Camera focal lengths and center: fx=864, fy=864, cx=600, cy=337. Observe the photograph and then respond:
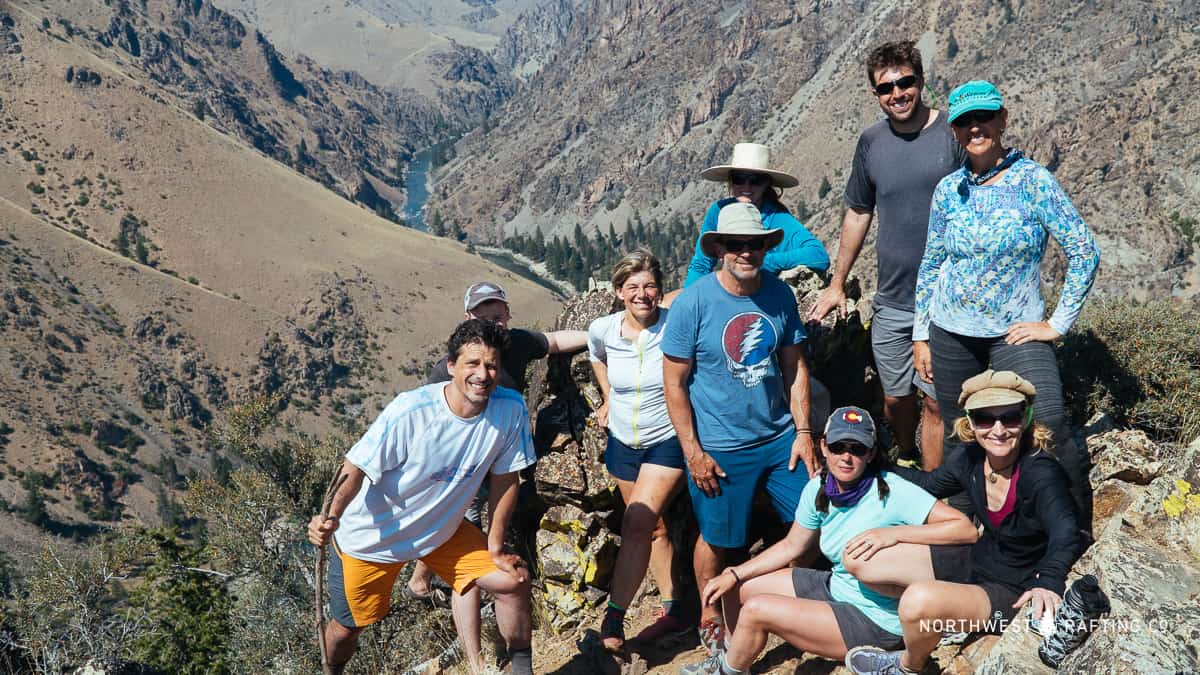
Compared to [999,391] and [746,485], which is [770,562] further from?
[999,391]

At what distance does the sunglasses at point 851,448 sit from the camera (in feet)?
13.3

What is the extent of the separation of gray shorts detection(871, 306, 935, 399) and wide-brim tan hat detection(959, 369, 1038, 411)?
144 cm

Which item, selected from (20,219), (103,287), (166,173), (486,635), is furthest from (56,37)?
(486,635)

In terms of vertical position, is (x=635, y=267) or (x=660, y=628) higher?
(x=635, y=267)

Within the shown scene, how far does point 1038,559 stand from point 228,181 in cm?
15537

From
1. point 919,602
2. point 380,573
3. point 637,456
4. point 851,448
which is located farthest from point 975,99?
point 380,573

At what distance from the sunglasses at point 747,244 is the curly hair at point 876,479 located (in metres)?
1.20

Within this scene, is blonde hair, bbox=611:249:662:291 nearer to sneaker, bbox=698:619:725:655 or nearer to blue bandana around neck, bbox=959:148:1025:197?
blue bandana around neck, bbox=959:148:1025:197

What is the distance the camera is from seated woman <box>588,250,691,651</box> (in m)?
5.01

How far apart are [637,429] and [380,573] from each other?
A: 65.5 inches

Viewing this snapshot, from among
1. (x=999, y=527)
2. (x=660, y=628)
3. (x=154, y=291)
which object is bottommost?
(x=154, y=291)

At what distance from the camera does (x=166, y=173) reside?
138 meters

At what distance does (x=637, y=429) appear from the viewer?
5074mm

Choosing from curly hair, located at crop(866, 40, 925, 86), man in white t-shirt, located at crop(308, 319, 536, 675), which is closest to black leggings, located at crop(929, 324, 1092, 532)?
curly hair, located at crop(866, 40, 925, 86)
